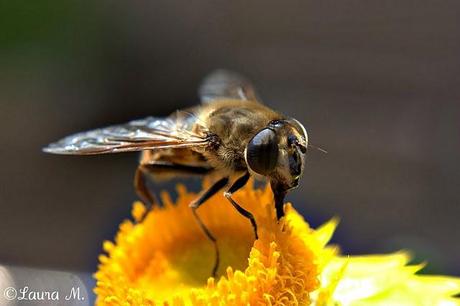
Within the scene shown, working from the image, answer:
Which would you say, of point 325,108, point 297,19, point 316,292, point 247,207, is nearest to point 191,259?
point 247,207

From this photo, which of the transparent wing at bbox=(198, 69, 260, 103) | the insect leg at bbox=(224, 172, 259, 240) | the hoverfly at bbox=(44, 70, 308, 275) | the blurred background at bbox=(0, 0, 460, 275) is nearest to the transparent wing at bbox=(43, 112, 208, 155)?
the hoverfly at bbox=(44, 70, 308, 275)

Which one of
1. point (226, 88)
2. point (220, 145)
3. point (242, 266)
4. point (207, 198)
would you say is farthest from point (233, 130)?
point (226, 88)

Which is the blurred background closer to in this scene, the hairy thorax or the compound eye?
the hairy thorax

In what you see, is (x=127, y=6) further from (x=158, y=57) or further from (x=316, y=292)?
(x=316, y=292)

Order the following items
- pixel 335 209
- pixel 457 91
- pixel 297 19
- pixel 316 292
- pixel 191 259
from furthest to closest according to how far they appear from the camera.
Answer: pixel 297 19 < pixel 457 91 < pixel 335 209 < pixel 191 259 < pixel 316 292

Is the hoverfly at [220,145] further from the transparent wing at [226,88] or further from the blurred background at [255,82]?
the blurred background at [255,82]

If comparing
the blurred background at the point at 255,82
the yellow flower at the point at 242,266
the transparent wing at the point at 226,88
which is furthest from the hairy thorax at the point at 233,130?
the blurred background at the point at 255,82

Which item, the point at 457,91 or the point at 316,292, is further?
the point at 457,91
